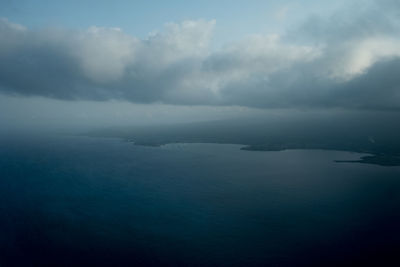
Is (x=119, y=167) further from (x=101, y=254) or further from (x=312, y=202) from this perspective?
(x=312, y=202)

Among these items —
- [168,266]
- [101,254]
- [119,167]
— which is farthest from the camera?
[119,167]

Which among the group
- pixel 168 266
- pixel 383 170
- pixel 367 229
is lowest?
pixel 168 266

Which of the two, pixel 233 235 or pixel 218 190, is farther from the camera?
pixel 218 190

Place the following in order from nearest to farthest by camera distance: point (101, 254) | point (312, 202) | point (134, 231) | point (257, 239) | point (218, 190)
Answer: point (101, 254) < point (257, 239) < point (134, 231) < point (312, 202) < point (218, 190)

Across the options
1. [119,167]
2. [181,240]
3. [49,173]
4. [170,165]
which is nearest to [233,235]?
[181,240]

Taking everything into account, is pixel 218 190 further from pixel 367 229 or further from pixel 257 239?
Answer: pixel 367 229

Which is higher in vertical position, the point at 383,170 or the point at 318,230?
the point at 383,170

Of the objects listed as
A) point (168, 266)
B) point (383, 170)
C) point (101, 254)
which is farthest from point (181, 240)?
point (383, 170)
